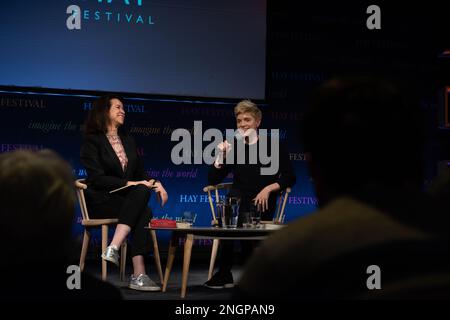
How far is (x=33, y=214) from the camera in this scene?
90 cm

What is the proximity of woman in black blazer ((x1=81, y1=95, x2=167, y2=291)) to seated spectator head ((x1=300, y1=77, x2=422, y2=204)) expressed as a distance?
2983 millimetres

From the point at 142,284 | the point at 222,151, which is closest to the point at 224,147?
the point at 222,151

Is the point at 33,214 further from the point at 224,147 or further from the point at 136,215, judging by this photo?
the point at 224,147

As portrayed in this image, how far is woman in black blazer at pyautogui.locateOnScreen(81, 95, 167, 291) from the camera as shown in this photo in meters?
3.86

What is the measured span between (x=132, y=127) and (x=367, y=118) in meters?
4.97

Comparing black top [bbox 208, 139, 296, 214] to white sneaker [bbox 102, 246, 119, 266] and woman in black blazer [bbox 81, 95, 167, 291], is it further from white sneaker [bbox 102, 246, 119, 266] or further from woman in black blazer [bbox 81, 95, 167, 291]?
white sneaker [bbox 102, 246, 119, 266]

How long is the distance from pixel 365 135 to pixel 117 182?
3.34 metres

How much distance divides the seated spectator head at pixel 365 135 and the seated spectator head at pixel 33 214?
38 centimetres

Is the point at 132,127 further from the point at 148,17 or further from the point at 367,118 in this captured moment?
the point at 367,118

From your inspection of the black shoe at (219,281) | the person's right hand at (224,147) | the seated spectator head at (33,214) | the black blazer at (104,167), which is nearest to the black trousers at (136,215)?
the black blazer at (104,167)

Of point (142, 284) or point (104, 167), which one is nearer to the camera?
point (142, 284)
